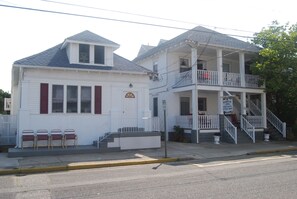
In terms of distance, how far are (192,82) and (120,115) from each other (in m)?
5.66

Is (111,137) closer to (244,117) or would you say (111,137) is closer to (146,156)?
(146,156)

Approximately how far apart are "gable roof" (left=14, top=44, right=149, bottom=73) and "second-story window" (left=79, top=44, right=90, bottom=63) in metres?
0.49

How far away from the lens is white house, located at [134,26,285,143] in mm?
21281

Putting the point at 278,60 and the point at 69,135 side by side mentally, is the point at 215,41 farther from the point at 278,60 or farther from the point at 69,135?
the point at 69,135

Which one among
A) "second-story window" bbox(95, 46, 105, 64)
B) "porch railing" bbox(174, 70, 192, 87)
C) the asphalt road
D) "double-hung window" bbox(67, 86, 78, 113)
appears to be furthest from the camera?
"porch railing" bbox(174, 70, 192, 87)

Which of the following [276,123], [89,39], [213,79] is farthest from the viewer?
[276,123]

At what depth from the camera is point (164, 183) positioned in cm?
870

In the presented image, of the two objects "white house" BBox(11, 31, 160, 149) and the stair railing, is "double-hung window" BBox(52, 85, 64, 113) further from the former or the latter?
the stair railing

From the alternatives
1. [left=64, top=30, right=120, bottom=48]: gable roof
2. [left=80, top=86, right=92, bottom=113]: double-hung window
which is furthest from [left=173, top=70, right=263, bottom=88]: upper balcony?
[left=80, top=86, right=92, bottom=113]: double-hung window

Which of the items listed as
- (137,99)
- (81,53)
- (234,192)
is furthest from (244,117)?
(234,192)

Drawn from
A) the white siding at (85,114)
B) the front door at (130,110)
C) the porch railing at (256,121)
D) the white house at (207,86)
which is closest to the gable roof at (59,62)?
the white siding at (85,114)

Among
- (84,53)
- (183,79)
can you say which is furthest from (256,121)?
(84,53)

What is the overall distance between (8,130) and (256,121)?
16411 mm

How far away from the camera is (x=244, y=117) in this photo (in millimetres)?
22156
